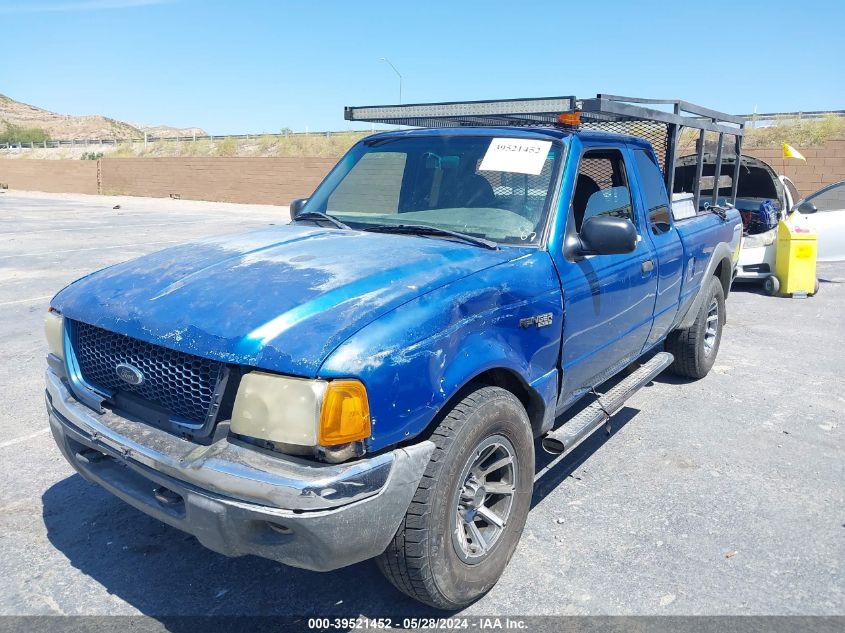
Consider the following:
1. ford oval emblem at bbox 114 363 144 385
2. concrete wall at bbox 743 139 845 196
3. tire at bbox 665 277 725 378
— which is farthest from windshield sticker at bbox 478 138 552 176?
concrete wall at bbox 743 139 845 196

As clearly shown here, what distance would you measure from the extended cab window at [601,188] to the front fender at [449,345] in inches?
28.7

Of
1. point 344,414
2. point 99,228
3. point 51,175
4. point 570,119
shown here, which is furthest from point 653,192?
point 51,175

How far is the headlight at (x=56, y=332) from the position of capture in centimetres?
294

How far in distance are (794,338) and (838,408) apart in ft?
7.51

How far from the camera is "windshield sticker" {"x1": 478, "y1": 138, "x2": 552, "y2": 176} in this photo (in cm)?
351

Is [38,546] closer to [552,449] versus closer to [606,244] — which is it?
[552,449]

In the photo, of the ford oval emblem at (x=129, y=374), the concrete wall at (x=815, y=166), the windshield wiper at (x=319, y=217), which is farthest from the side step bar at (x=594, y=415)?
the concrete wall at (x=815, y=166)

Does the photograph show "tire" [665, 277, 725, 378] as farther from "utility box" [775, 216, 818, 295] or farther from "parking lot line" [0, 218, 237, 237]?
"parking lot line" [0, 218, 237, 237]

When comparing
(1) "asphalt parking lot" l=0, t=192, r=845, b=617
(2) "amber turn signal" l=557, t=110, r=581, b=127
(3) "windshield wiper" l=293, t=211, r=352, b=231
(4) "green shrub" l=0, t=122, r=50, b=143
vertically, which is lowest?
(1) "asphalt parking lot" l=0, t=192, r=845, b=617

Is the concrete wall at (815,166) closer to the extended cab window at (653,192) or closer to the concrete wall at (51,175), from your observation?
the extended cab window at (653,192)

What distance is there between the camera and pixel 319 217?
389 cm

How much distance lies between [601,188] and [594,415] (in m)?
1.36

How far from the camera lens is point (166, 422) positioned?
253cm

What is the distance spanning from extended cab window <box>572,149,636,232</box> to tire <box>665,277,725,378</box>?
1.63m
